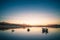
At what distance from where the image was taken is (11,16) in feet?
7.56

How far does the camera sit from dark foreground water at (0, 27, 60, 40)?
2.31m

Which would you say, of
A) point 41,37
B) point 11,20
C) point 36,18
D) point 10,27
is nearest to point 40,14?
point 36,18

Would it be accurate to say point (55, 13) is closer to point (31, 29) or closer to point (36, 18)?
point (36, 18)

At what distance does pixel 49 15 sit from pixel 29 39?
76 cm

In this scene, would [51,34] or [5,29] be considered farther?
[5,29]

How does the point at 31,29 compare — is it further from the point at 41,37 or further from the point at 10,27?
the point at 10,27

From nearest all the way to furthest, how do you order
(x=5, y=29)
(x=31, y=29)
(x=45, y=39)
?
(x=45, y=39) → (x=31, y=29) → (x=5, y=29)

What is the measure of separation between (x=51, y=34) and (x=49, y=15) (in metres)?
0.51

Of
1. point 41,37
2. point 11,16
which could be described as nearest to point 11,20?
point 11,16

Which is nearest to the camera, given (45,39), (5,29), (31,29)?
→ (45,39)

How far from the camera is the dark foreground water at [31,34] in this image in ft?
7.57

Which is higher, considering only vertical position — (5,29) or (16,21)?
(16,21)

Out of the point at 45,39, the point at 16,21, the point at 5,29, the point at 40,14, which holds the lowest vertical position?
the point at 45,39

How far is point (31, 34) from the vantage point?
2484 mm
